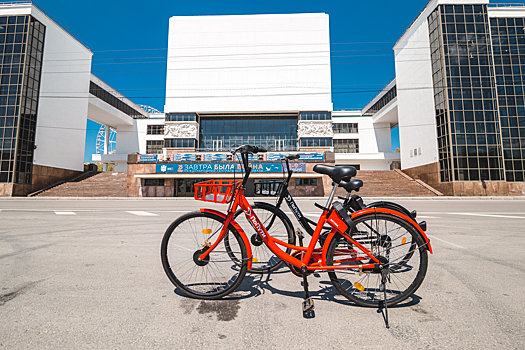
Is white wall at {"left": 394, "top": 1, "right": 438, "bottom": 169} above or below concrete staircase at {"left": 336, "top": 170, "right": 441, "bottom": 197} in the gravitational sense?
above

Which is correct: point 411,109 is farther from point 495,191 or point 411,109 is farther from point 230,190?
point 230,190

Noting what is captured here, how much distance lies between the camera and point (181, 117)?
47594mm

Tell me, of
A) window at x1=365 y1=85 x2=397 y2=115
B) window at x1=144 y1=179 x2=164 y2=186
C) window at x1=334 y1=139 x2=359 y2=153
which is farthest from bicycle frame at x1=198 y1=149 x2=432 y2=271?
window at x1=334 y1=139 x2=359 y2=153

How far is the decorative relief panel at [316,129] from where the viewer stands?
1837 inches

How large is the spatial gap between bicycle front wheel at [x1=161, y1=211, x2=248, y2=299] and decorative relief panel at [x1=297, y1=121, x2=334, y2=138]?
44708 millimetres

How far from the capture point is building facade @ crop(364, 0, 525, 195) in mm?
28594

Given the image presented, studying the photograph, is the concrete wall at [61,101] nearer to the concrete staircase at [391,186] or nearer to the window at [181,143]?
the window at [181,143]

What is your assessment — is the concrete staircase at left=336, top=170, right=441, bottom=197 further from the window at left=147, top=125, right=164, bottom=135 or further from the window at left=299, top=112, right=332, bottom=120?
the window at left=147, top=125, right=164, bottom=135

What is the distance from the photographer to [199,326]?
Result: 2232mm

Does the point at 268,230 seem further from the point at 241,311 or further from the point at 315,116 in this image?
the point at 315,116

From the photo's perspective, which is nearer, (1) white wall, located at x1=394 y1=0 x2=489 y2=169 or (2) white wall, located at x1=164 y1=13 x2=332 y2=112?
(1) white wall, located at x1=394 y1=0 x2=489 y2=169

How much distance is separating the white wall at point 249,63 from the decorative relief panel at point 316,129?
8.76 ft

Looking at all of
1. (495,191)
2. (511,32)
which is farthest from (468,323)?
(511,32)

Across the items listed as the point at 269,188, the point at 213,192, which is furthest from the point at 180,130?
the point at 213,192
